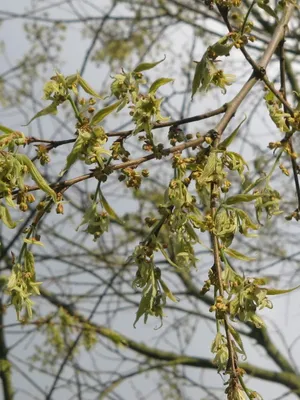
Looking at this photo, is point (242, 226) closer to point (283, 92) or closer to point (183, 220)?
point (183, 220)

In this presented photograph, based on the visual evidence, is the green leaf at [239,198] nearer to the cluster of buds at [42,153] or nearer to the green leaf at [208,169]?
the green leaf at [208,169]

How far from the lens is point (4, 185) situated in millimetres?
1111

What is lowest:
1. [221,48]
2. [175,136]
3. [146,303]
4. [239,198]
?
[146,303]

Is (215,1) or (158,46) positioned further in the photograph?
(158,46)

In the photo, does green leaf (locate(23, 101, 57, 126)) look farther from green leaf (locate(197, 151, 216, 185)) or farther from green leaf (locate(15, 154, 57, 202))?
green leaf (locate(197, 151, 216, 185))

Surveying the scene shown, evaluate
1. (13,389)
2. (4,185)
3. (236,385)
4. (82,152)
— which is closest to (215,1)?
(82,152)

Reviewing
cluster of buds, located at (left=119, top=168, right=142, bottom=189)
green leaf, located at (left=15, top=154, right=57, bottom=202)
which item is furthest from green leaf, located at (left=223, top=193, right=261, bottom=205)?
green leaf, located at (left=15, top=154, right=57, bottom=202)

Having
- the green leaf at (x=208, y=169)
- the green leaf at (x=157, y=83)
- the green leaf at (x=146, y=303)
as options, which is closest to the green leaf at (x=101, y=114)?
the green leaf at (x=157, y=83)

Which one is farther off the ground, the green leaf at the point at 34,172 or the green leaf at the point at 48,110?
the green leaf at the point at 48,110

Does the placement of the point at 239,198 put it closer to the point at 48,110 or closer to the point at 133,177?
the point at 133,177

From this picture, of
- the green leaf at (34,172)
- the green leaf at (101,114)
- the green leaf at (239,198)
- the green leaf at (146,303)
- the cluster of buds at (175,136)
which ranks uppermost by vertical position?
the cluster of buds at (175,136)

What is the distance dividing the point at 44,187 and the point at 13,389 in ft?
11.9

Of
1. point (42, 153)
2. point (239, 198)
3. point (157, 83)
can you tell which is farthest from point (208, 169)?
point (42, 153)

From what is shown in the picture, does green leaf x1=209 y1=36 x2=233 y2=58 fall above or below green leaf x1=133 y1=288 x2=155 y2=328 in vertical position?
above
